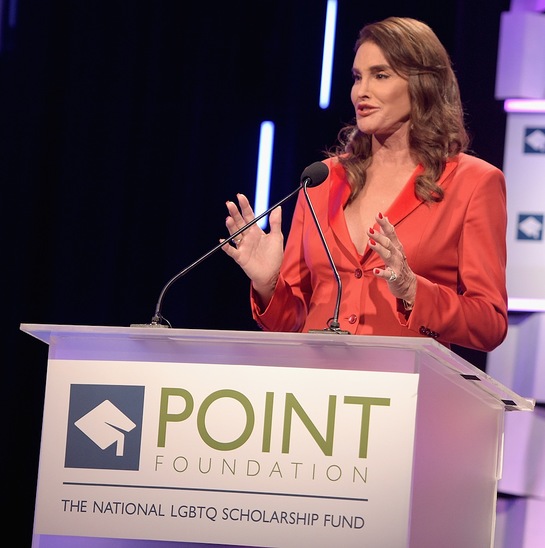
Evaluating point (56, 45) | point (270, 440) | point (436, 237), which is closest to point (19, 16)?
point (56, 45)

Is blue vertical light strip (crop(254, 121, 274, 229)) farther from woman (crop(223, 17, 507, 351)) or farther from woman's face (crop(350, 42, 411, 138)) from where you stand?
woman's face (crop(350, 42, 411, 138))

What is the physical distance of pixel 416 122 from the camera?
254 centimetres

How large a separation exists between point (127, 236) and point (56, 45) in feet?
2.59

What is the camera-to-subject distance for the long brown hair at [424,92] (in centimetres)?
250

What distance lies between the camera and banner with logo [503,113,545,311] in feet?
10.8

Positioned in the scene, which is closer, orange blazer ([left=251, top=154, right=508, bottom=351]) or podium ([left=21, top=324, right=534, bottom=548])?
podium ([left=21, top=324, right=534, bottom=548])

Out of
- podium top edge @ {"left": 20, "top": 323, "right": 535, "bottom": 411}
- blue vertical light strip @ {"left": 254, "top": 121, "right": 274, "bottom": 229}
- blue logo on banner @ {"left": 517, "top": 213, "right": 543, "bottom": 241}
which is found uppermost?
blue vertical light strip @ {"left": 254, "top": 121, "right": 274, "bottom": 229}

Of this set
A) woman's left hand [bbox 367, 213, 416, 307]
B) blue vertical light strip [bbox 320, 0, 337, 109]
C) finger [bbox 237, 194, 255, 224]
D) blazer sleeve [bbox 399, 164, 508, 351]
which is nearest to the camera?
woman's left hand [bbox 367, 213, 416, 307]

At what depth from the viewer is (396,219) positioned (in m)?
2.42

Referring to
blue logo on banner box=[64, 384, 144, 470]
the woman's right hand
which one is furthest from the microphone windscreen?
blue logo on banner box=[64, 384, 144, 470]

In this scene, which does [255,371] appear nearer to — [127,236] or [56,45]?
[127,236]

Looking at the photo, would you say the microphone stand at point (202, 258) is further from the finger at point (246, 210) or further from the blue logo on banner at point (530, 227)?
the blue logo on banner at point (530, 227)

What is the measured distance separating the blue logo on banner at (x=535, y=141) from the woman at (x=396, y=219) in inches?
32.1

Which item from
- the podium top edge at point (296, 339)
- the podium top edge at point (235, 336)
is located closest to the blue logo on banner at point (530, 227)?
the podium top edge at point (296, 339)
